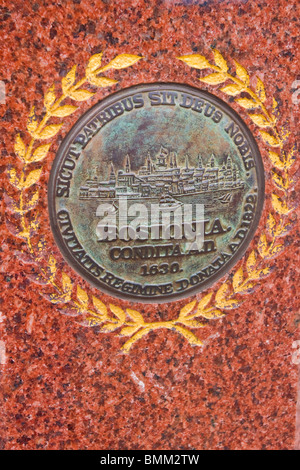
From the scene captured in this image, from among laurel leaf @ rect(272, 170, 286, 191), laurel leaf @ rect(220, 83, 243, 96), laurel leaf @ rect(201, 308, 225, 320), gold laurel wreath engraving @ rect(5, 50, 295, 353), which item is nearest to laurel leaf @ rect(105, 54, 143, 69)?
gold laurel wreath engraving @ rect(5, 50, 295, 353)

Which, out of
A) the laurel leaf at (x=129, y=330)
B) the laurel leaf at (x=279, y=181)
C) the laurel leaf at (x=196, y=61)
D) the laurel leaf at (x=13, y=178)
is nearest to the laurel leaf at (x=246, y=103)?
the laurel leaf at (x=196, y=61)

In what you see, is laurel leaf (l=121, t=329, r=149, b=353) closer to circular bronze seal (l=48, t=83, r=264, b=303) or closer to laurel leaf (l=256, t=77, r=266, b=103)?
circular bronze seal (l=48, t=83, r=264, b=303)

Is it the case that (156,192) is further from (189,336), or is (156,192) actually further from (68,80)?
(189,336)

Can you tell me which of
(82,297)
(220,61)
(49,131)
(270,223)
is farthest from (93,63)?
(270,223)

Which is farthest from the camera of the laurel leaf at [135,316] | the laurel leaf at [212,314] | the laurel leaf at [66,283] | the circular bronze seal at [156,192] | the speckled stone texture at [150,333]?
the laurel leaf at [212,314]

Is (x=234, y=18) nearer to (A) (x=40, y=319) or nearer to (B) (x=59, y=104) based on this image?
(B) (x=59, y=104)

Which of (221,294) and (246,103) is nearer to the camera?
(246,103)

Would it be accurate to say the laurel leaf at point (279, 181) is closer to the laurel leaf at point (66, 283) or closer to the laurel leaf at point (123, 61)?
the laurel leaf at point (123, 61)
